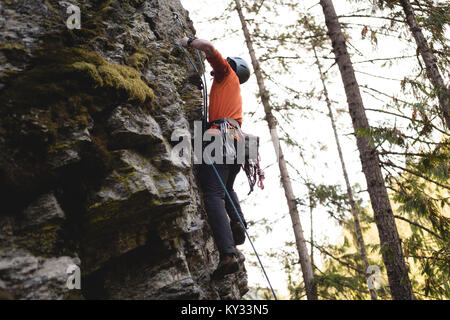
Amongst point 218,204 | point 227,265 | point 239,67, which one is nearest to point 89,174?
point 218,204

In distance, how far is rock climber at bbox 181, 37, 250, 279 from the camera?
4086 mm

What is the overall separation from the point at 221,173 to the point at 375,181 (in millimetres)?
2916

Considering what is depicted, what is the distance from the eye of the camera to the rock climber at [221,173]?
13.4 ft

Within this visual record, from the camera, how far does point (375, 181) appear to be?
5.37 metres

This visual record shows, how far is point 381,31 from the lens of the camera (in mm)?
6270

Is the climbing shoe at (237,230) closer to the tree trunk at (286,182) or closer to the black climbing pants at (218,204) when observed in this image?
the black climbing pants at (218,204)

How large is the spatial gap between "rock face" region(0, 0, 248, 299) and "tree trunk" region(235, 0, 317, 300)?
12.8 ft

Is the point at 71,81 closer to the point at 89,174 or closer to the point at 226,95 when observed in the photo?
the point at 89,174

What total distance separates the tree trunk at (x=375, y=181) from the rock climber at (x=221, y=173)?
7.19 feet

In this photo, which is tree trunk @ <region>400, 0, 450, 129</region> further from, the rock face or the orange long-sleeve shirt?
the rock face

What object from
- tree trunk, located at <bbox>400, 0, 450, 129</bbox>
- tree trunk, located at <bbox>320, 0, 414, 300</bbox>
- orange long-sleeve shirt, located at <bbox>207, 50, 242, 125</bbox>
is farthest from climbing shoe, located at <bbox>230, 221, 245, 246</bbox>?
tree trunk, located at <bbox>400, 0, 450, 129</bbox>

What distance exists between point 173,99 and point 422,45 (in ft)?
15.2
